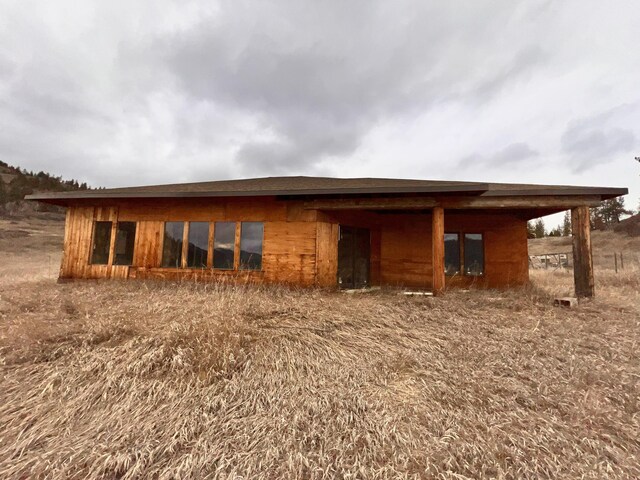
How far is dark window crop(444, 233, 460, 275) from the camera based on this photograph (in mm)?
10773

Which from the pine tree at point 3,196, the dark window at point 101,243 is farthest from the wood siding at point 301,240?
the pine tree at point 3,196

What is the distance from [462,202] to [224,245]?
6676 mm

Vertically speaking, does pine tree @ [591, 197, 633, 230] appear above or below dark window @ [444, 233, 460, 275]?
above

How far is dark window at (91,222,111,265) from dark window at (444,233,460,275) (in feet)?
37.3

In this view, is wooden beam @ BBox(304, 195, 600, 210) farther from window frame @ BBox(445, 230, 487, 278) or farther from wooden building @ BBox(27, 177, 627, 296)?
window frame @ BBox(445, 230, 487, 278)

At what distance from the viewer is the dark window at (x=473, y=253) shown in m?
10.6

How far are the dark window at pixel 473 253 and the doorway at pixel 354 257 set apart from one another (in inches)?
137

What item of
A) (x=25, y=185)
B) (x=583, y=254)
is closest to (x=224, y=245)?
(x=583, y=254)

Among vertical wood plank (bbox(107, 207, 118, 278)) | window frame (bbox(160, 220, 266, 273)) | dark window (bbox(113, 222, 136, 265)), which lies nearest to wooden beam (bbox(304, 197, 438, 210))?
window frame (bbox(160, 220, 266, 273))

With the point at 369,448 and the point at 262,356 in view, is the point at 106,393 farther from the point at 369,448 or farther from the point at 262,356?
the point at 369,448

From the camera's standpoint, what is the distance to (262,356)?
392 centimetres

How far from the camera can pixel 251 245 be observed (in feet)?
28.1

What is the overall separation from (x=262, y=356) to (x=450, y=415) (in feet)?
7.49

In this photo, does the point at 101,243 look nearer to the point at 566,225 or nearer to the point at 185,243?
the point at 185,243
